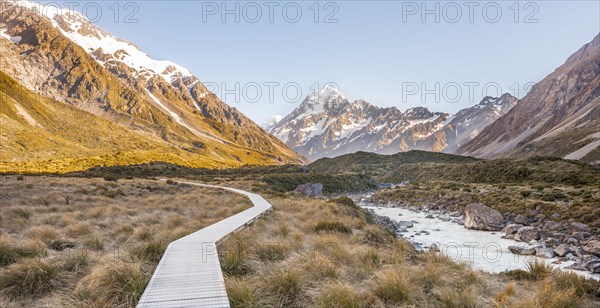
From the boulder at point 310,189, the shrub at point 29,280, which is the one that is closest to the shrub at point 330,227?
the shrub at point 29,280

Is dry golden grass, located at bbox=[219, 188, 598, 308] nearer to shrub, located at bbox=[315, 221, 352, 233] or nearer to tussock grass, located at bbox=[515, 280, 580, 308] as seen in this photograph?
tussock grass, located at bbox=[515, 280, 580, 308]

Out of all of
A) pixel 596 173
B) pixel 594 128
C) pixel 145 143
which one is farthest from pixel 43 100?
pixel 594 128

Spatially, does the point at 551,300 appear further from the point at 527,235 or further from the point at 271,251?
the point at 527,235

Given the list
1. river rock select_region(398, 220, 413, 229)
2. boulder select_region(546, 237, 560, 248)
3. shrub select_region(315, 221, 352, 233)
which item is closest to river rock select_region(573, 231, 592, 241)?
boulder select_region(546, 237, 560, 248)

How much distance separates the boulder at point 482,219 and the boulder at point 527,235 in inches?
130

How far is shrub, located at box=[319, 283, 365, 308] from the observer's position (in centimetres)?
554

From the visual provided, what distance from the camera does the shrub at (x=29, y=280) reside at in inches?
243

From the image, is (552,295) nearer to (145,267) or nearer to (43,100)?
(145,267)

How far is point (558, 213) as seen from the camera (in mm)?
21547

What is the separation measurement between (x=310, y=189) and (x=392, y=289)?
41.6m

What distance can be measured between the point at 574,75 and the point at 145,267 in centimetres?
23810

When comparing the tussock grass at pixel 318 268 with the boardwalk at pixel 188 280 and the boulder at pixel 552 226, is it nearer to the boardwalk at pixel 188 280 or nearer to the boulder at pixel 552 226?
the boardwalk at pixel 188 280

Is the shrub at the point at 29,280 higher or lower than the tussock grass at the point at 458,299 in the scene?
higher

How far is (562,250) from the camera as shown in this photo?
14312mm
